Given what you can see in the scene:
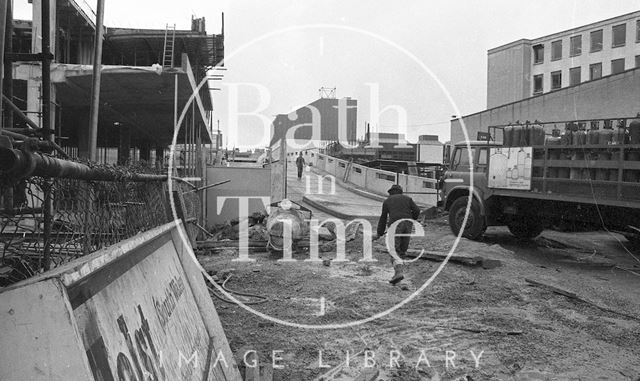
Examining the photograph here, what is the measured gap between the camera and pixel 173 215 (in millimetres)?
5359

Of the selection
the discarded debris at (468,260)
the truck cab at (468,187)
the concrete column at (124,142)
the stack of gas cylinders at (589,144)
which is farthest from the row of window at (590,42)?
the discarded debris at (468,260)

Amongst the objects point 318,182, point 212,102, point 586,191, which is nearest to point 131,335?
point 586,191

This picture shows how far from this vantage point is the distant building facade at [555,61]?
47.3 m

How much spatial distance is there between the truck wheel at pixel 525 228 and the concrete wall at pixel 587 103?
13996 mm

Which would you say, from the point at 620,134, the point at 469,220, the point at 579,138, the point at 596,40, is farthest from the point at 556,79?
the point at 620,134

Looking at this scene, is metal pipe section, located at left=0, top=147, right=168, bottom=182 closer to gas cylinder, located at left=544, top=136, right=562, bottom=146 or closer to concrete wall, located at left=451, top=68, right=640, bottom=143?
gas cylinder, located at left=544, top=136, right=562, bottom=146

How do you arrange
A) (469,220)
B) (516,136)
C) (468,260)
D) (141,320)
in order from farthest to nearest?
(469,220)
(516,136)
(468,260)
(141,320)

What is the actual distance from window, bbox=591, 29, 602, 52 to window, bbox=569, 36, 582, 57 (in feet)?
4.55

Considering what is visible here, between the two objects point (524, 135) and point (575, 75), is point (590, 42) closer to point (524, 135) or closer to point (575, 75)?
point (575, 75)

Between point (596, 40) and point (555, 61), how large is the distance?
4.52 meters

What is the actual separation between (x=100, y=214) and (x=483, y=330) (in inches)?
183

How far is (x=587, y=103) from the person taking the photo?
26094 millimetres

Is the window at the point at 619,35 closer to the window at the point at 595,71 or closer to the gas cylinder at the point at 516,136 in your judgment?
the window at the point at 595,71

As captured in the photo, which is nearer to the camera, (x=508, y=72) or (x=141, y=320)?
(x=141, y=320)
